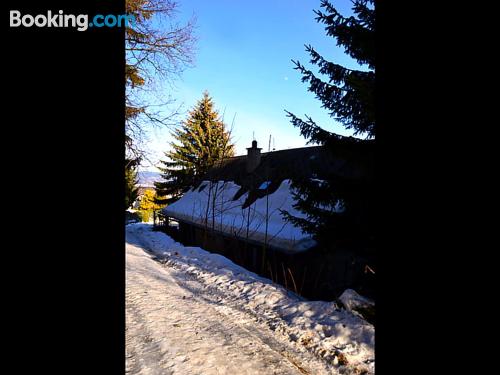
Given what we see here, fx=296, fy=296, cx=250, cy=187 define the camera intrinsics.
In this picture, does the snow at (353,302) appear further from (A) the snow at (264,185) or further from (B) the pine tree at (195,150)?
(B) the pine tree at (195,150)

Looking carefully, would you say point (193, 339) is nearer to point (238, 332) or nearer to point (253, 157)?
point (238, 332)

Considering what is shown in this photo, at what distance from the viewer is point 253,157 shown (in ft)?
58.7

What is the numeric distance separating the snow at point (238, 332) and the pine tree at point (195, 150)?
21482 mm

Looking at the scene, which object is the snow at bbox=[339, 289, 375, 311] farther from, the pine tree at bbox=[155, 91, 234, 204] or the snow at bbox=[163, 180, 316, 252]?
the pine tree at bbox=[155, 91, 234, 204]

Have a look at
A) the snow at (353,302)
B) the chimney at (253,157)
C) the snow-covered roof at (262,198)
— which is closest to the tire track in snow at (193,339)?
the snow at (353,302)

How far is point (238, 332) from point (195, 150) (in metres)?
25.1

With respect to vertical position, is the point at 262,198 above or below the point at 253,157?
below

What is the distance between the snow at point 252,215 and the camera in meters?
9.47
